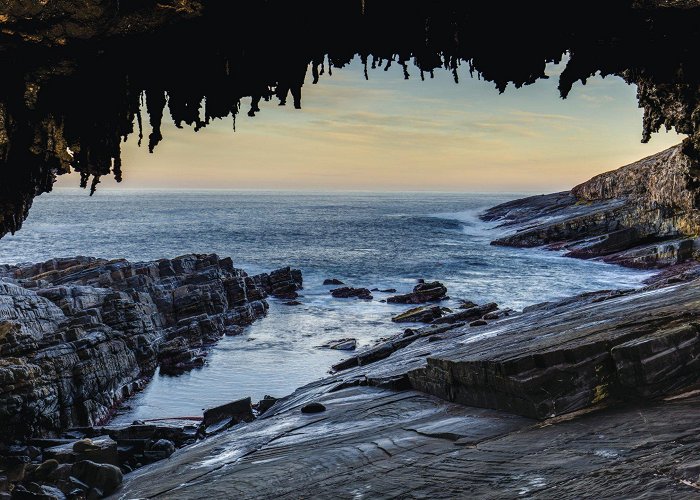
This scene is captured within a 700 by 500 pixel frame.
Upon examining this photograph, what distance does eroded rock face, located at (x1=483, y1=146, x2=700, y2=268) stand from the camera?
45219mm

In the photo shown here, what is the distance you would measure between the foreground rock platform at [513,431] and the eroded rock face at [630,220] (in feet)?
87.5

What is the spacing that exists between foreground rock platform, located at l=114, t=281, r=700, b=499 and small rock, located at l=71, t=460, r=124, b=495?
0.43 metres

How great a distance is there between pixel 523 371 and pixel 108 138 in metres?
8.20

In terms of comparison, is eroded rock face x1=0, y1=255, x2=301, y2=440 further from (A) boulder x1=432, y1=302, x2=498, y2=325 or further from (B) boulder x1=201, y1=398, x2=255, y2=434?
(A) boulder x1=432, y1=302, x2=498, y2=325

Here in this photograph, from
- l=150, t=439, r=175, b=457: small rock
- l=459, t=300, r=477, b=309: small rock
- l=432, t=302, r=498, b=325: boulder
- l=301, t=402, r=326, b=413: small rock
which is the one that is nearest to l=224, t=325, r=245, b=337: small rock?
l=432, t=302, r=498, b=325: boulder

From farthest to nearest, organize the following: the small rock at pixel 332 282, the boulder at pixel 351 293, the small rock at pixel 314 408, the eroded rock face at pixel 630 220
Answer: the eroded rock face at pixel 630 220 → the small rock at pixel 332 282 → the boulder at pixel 351 293 → the small rock at pixel 314 408

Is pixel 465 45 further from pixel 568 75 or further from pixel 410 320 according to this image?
pixel 410 320

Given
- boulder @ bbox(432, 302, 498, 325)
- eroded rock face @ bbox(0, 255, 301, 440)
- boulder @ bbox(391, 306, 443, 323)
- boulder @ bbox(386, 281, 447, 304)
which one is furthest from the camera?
boulder @ bbox(386, 281, 447, 304)

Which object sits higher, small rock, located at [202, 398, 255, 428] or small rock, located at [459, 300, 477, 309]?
small rock, located at [202, 398, 255, 428]

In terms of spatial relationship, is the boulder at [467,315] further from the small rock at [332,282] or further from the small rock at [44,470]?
the small rock at [332,282]

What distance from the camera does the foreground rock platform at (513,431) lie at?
6.17 meters

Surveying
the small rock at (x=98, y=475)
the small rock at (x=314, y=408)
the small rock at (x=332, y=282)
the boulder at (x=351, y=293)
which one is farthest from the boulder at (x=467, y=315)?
the small rock at (x=332, y=282)

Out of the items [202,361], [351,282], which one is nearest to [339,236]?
[351,282]

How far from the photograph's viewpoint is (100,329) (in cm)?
2033
